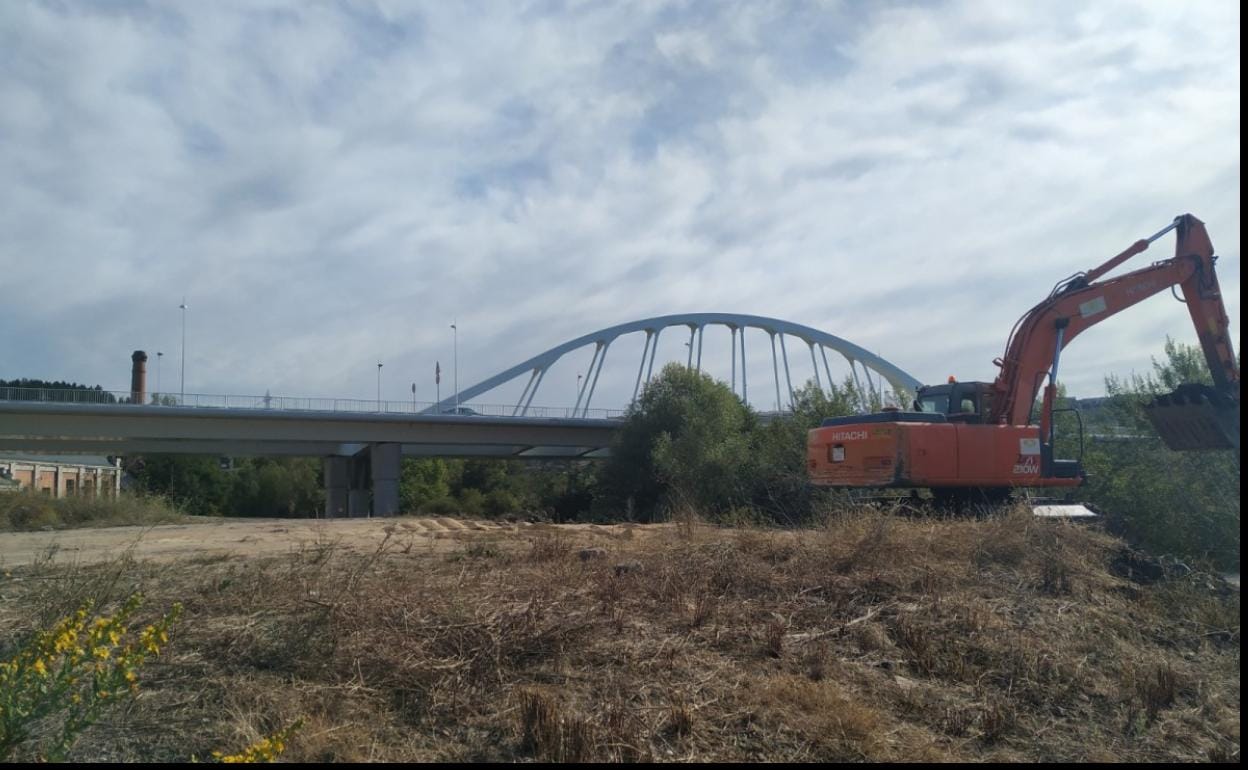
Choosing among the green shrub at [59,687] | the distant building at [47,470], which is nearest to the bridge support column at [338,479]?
the distant building at [47,470]

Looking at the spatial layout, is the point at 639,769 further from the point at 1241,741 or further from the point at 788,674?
the point at 1241,741

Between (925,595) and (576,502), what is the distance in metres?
34.3

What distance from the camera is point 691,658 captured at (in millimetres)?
6215

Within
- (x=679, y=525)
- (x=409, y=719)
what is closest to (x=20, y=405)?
(x=679, y=525)

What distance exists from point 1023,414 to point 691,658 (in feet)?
43.2

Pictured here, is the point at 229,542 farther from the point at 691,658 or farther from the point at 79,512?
the point at 79,512

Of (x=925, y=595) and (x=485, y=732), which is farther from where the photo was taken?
(x=925, y=595)

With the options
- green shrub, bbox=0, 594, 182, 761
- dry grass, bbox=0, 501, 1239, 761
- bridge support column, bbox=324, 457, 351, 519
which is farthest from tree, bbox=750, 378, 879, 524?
bridge support column, bbox=324, 457, 351, 519

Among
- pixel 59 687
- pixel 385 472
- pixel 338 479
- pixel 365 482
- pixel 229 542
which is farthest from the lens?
pixel 338 479

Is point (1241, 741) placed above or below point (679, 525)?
below

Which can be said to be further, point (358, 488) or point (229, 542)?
point (358, 488)

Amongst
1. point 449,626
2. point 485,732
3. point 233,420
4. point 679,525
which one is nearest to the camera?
point 485,732

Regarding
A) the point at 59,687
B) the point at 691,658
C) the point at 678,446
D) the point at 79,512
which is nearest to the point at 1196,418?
the point at 691,658

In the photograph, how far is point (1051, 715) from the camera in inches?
229
